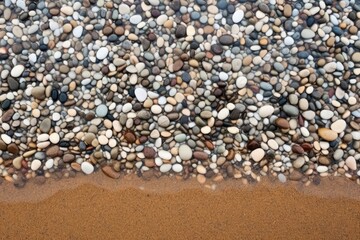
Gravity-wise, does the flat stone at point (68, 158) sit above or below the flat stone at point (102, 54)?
below

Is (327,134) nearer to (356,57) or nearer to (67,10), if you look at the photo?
(356,57)

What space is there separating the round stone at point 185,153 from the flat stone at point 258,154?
12.2 inches

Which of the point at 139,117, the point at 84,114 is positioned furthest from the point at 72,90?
the point at 139,117

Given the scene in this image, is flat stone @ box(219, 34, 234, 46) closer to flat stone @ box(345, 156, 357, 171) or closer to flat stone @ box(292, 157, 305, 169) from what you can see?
flat stone @ box(292, 157, 305, 169)

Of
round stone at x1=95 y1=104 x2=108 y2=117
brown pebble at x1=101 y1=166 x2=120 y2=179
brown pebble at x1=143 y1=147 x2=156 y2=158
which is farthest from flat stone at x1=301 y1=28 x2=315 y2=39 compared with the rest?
brown pebble at x1=101 y1=166 x2=120 y2=179

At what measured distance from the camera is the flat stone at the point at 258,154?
2775 millimetres

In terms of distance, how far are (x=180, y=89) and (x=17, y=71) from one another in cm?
83

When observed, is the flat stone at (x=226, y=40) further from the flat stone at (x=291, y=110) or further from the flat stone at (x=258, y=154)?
the flat stone at (x=258, y=154)

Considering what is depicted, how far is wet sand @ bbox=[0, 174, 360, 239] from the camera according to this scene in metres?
2.64

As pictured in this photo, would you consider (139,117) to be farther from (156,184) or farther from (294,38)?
(294,38)

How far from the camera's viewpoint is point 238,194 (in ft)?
8.93

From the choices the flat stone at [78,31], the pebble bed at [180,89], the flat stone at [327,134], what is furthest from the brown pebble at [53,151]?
the flat stone at [327,134]

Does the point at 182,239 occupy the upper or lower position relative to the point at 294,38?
lower

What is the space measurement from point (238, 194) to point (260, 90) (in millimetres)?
536
